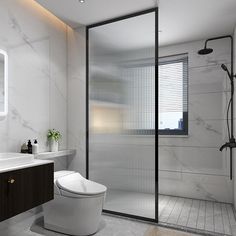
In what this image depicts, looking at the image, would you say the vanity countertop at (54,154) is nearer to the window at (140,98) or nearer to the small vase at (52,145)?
the small vase at (52,145)

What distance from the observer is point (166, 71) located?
11.1ft

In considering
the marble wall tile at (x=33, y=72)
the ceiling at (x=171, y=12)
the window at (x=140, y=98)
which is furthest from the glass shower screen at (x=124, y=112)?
the marble wall tile at (x=33, y=72)

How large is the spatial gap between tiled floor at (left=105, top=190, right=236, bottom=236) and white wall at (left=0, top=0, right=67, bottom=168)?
0.92m

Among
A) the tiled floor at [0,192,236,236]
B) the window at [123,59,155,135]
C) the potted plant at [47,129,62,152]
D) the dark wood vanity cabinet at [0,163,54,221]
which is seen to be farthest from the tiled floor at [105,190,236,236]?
the dark wood vanity cabinet at [0,163,54,221]

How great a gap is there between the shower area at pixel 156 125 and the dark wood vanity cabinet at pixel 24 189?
968 millimetres

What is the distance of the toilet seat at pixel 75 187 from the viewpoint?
2.01m

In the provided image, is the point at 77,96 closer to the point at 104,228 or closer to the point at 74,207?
the point at 74,207

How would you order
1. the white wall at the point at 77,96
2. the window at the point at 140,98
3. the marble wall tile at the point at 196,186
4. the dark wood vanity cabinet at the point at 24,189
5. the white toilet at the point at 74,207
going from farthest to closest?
the marble wall tile at the point at 196,186
the white wall at the point at 77,96
the window at the point at 140,98
the white toilet at the point at 74,207
the dark wood vanity cabinet at the point at 24,189

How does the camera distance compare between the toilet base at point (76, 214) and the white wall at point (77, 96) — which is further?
the white wall at point (77, 96)

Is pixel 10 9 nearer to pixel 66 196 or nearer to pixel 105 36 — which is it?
pixel 105 36

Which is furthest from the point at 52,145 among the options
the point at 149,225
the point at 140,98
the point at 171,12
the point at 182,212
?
the point at 171,12

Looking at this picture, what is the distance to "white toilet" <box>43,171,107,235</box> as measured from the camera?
2.01m

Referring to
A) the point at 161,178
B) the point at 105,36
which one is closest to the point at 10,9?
the point at 105,36

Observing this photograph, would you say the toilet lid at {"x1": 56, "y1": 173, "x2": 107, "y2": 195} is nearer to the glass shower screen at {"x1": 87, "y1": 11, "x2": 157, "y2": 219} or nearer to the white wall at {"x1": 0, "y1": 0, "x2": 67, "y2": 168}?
the glass shower screen at {"x1": 87, "y1": 11, "x2": 157, "y2": 219}
